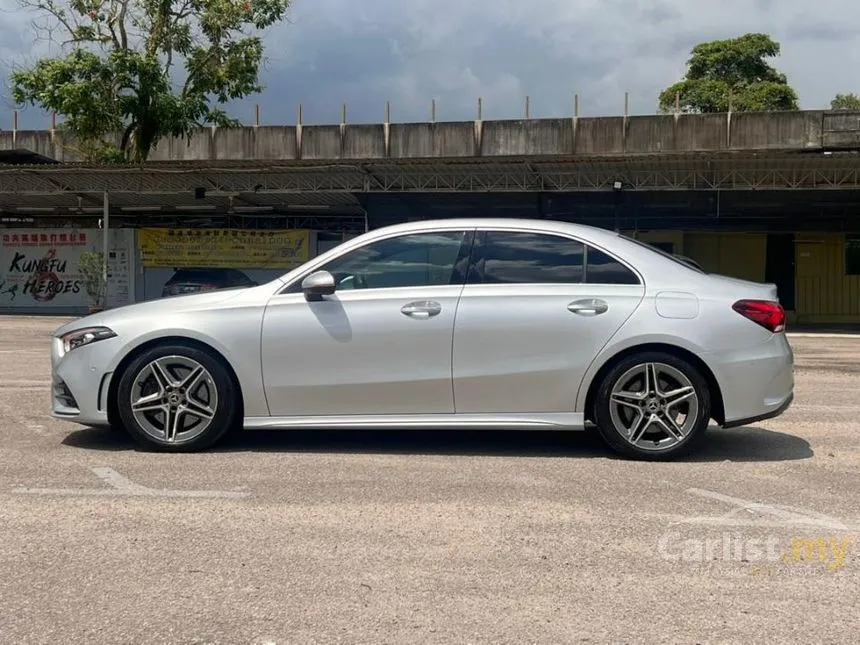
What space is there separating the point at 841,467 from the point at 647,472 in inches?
51.8

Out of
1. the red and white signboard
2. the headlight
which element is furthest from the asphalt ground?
the red and white signboard

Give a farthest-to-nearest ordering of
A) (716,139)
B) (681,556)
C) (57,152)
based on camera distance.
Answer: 1. (57,152)
2. (716,139)
3. (681,556)

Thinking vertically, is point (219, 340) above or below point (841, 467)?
above

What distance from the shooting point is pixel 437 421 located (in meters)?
5.41

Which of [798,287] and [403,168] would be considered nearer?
[403,168]

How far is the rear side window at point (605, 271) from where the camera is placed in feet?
18.0

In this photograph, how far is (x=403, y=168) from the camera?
21391mm

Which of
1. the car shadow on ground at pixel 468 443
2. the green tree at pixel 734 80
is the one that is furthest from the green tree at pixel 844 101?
the car shadow on ground at pixel 468 443

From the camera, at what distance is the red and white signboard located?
27078 millimetres

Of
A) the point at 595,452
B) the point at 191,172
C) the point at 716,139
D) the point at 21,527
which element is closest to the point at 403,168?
the point at 191,172

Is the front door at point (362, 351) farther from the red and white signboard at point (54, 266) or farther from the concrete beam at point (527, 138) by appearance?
the red and white signboard at point (54, 266)

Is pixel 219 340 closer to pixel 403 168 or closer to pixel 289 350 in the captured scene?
pixel 289 350

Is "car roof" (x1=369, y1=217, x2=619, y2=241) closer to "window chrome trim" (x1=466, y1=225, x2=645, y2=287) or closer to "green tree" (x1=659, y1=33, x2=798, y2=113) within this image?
"window chrome trim" (x1=466, y1=225, x2=645, y2=287)

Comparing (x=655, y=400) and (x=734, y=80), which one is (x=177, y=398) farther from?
(x=734, y=80)
